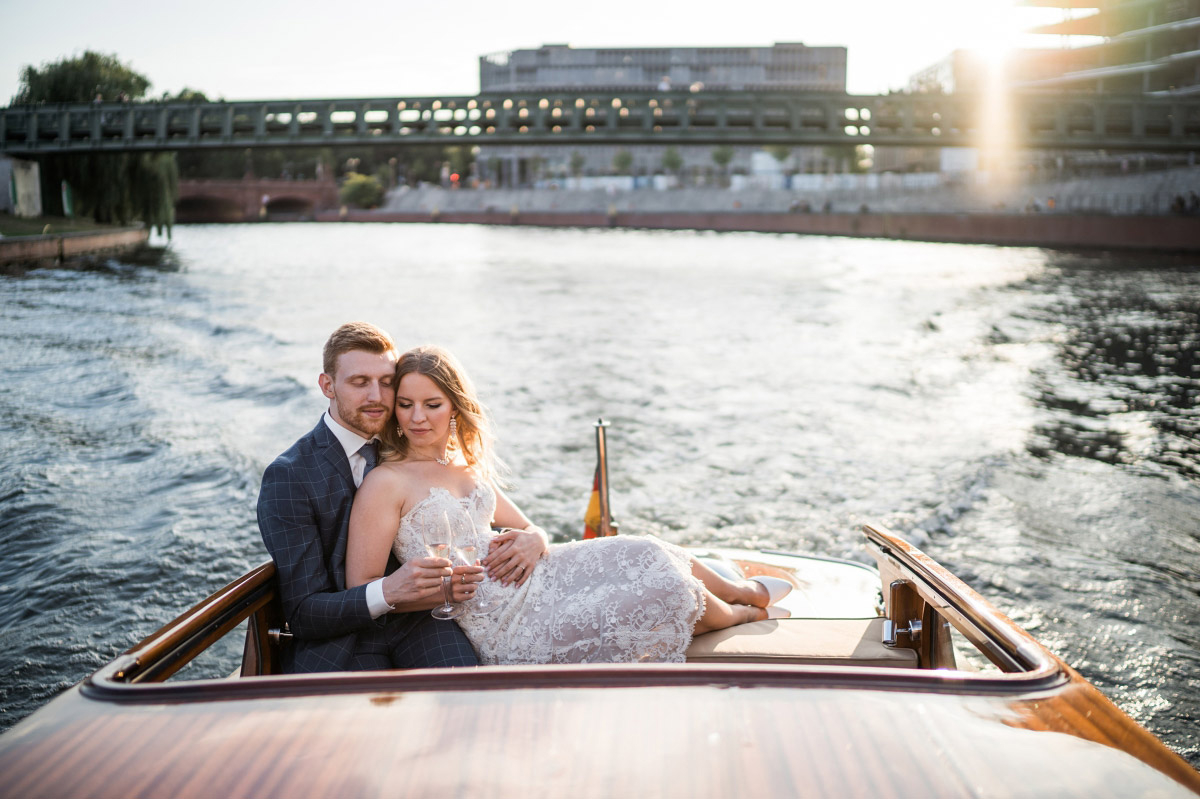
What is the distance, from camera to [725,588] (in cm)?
370

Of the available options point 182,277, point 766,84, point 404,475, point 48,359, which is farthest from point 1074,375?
point 766,84

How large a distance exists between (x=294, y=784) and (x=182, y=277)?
2923 cm

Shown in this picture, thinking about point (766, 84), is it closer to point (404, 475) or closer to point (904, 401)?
point (904, 401)

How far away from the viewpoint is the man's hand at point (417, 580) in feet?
9.38

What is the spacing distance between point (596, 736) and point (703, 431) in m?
9.86

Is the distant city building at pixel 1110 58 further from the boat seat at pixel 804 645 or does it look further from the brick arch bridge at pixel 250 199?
the boat seat at pixel 804 645

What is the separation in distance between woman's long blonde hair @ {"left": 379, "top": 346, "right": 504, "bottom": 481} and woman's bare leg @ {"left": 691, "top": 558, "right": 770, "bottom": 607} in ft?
2.80

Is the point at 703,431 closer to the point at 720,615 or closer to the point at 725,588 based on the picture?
the point at 725,588

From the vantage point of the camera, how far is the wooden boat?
171 cm

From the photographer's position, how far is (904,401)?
13.4 metres

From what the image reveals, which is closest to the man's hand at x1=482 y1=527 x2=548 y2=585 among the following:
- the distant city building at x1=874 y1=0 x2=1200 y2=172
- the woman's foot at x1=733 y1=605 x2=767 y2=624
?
the woman's foot at x1=733 y1=605 x2=767 y2=624

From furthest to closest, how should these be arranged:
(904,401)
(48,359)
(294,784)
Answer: (48,359)
(904,401)
(294,784)

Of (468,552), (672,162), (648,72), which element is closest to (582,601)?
(468,552)

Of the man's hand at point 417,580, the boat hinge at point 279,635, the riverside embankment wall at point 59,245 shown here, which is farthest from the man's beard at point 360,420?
the riverside embankment wall at point 59,245
